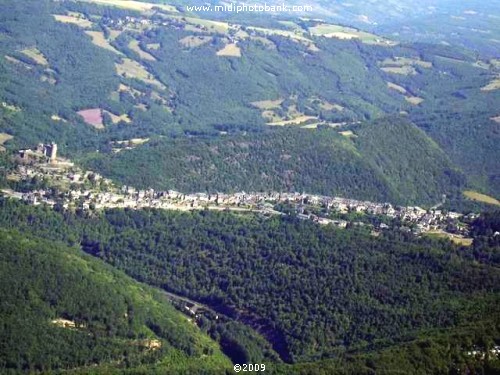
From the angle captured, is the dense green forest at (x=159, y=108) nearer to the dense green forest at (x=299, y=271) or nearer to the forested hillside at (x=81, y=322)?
the dense green forest at (x=299, y=271)

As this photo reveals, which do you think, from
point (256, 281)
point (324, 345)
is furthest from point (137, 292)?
point (324, 345)

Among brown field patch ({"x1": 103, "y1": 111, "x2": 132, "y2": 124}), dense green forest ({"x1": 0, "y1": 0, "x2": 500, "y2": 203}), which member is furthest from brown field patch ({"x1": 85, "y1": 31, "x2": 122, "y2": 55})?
brown field patch ({"x1": 103, "y1": 111, "x2": 132, "y2": 124})

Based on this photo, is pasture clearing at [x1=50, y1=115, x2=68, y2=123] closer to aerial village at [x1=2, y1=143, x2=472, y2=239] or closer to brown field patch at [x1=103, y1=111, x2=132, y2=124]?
brown field patch at [x1=103, y1=111, x2=132, y2=124]

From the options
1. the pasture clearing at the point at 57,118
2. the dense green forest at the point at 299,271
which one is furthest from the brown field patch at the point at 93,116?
the dense green forest at the point at 299,271

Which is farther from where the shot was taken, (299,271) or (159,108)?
(159,108)

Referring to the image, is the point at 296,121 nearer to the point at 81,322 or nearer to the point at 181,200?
the point at 181,200

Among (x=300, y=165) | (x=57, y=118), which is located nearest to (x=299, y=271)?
(x=300, y=165)
